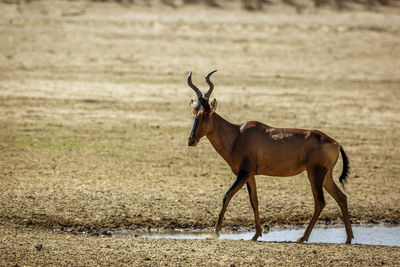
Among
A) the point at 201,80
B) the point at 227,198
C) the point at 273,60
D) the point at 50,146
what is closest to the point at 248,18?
the point at 273,60

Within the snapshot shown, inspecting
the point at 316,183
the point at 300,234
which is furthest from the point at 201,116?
the point at 300,234

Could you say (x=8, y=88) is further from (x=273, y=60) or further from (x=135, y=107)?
(x=273, y=60)

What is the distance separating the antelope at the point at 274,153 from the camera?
10422 millimetres

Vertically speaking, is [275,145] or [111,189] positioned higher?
[275,145]

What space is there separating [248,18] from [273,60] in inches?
240

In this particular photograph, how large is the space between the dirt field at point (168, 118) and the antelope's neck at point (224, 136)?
1308mm

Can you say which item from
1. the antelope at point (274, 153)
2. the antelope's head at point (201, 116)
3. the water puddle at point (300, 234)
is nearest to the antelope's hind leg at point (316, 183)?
the antelope at point (274, 153)

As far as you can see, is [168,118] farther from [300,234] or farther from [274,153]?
[274,153]

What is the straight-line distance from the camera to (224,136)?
424 inches

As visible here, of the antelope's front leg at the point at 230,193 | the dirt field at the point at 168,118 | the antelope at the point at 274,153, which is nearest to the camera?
the dirt field at the point at 168,118

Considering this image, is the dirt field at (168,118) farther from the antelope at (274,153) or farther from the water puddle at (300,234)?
the antelope at (274,153)

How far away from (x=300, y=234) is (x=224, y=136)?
1960mm

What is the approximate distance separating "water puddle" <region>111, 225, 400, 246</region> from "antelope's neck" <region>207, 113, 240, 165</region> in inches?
45.6

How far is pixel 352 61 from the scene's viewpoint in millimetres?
27266
